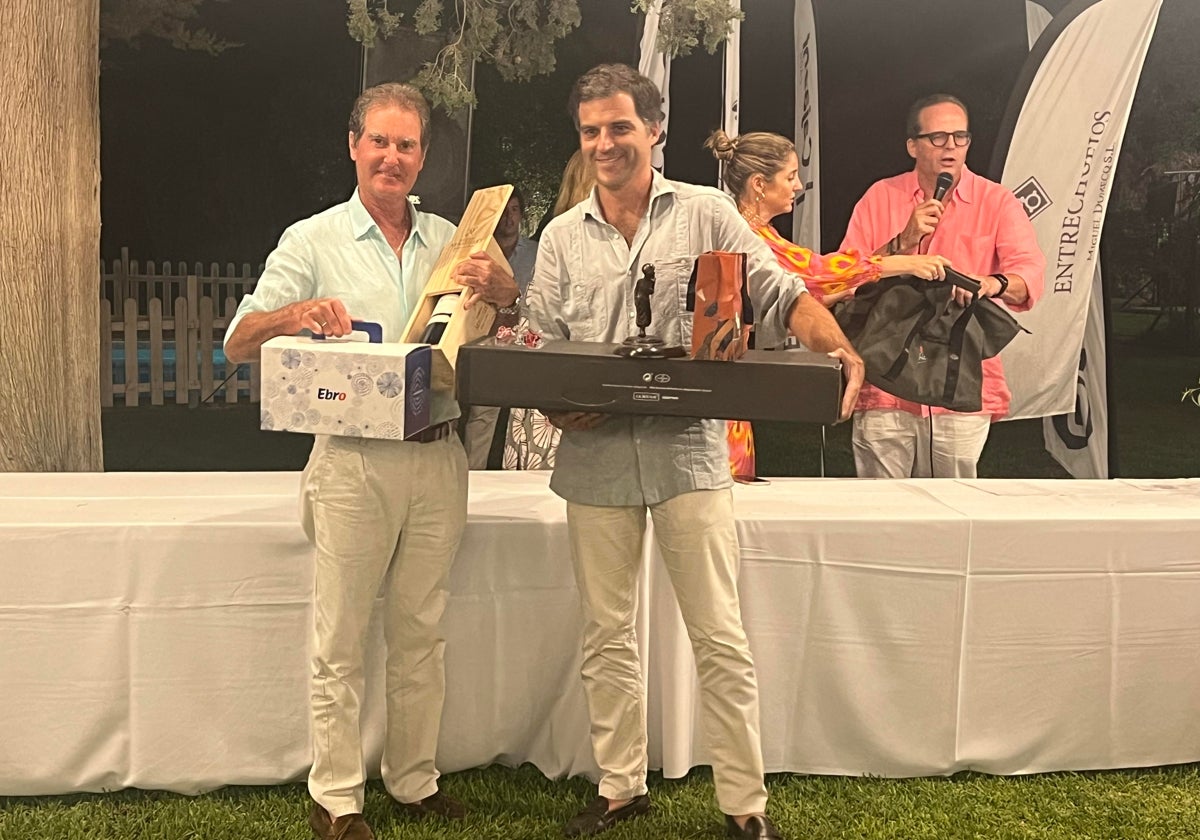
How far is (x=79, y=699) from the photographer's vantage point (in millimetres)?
2369

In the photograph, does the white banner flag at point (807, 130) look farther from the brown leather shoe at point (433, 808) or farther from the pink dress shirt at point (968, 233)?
the brown leather shoe at point (433, 808)

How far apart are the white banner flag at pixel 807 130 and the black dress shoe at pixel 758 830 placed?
67.0 inches

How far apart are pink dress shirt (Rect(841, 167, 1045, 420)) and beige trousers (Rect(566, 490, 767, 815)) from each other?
1.24 meters

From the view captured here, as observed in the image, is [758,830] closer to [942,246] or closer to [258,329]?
[258,329]

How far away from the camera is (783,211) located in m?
3.09

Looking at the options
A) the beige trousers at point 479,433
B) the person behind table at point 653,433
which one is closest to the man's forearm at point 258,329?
the person behind table at point 653,433

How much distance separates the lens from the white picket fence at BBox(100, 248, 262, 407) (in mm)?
3090

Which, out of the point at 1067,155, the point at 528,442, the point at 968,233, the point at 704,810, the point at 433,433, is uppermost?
the point at 1067,155

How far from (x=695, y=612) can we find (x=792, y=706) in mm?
592

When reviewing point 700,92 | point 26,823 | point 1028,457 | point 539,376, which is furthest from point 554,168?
point 26,823

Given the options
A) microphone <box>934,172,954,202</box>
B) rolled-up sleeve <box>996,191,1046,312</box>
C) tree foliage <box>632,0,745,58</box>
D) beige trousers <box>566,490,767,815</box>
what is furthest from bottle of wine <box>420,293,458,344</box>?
rolled-up sleeve <box>996,191,1046,312</box>

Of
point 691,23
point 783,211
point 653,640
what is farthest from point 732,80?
point 653,640

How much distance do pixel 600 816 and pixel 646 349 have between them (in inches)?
42.5

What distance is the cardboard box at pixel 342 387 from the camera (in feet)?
6.37
